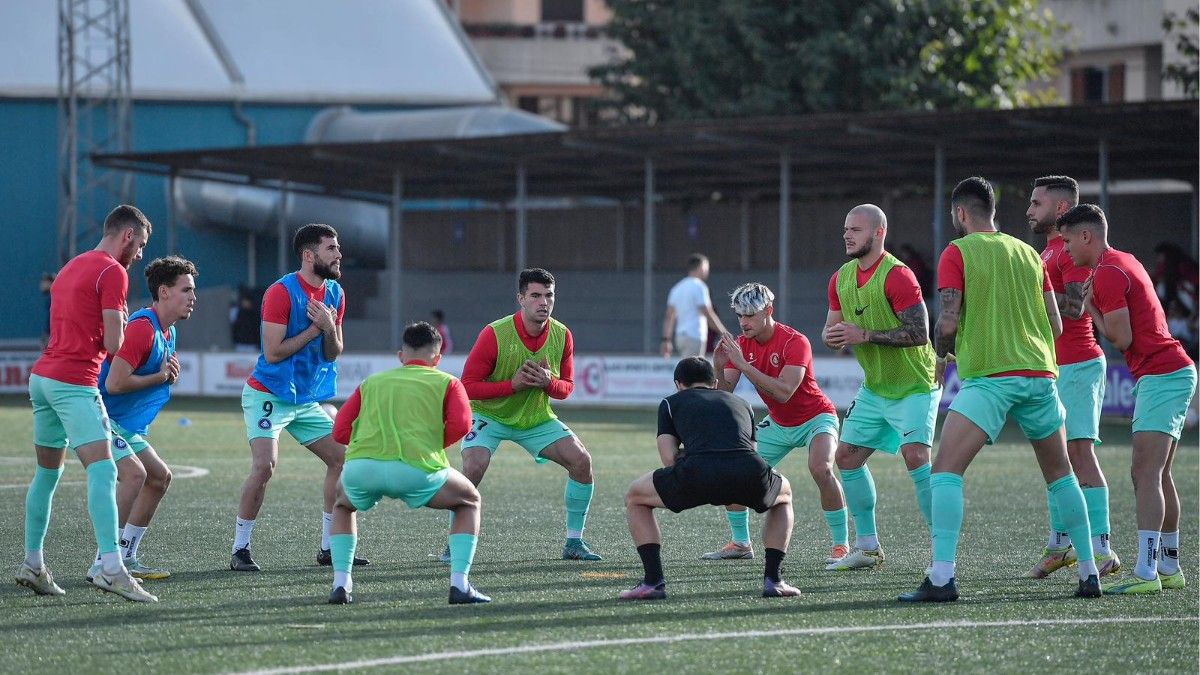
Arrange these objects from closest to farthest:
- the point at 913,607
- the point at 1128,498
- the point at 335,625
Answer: the point at 335,625, the point at 913,607, the point at 1128,498

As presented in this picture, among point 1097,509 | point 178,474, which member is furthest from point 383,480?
point 178,474

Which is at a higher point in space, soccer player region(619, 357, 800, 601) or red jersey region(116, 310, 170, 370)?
red jersey region(116, 310, 170, 370)

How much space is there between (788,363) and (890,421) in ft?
2.27

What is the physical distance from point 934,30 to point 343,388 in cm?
1611

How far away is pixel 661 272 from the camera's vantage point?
3741 centimetres

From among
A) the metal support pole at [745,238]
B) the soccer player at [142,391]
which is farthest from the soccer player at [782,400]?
the metal support pole at [745,238]

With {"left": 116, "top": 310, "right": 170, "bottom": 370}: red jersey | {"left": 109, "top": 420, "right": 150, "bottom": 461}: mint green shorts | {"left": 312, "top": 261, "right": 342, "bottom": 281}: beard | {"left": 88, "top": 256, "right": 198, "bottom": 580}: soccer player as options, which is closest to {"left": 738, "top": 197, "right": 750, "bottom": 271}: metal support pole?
{"left": 312, "top": 261, "right": 342, "bottom": 281}: beard

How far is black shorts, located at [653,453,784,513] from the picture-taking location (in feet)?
28.1

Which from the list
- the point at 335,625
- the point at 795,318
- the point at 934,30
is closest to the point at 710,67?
the point at 934,30

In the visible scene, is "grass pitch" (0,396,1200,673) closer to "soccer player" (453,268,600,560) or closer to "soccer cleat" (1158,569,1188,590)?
"soccer cleat" (1158,569,1188,590)

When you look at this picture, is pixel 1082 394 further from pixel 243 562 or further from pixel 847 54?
pixel 847 54

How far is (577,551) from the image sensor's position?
10672 millimetres

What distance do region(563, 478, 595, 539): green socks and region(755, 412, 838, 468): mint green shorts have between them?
43.9 inches

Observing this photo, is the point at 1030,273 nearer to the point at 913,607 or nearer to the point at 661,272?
the point at 913,607
